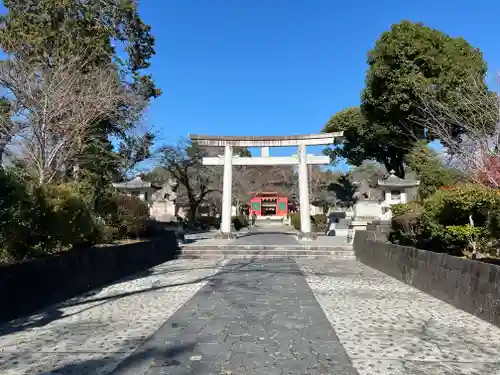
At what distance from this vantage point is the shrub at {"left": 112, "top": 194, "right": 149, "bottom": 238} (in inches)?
497

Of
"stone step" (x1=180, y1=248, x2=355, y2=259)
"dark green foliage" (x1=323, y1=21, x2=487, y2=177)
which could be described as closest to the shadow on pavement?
"stone step" (x1=180, y1=248, x2=355, y2=259)

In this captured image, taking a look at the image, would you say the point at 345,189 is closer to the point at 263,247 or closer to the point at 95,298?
the point at 263,247

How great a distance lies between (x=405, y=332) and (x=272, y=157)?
16517 millimetres

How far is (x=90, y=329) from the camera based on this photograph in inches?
219

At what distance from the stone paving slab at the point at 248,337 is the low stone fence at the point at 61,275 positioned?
2.17m

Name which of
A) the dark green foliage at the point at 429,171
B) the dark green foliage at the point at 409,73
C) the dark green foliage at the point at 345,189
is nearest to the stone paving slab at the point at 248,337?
the dark green foliage at the point at 429,171

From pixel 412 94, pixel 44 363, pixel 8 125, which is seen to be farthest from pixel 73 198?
pixel 412 94

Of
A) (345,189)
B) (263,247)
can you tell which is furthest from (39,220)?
(345,189)

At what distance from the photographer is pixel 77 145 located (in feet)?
39.4

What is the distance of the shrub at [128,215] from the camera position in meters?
12.6

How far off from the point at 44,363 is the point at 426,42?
24.4 meters

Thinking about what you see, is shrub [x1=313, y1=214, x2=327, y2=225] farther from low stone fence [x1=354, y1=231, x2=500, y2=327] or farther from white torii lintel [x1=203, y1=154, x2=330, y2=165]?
low stone fence [x1=354, y1=231, x2=500, y2=327]

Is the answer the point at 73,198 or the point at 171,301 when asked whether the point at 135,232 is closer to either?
the point at 73,198

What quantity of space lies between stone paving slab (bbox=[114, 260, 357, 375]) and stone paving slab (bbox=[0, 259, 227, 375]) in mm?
266
